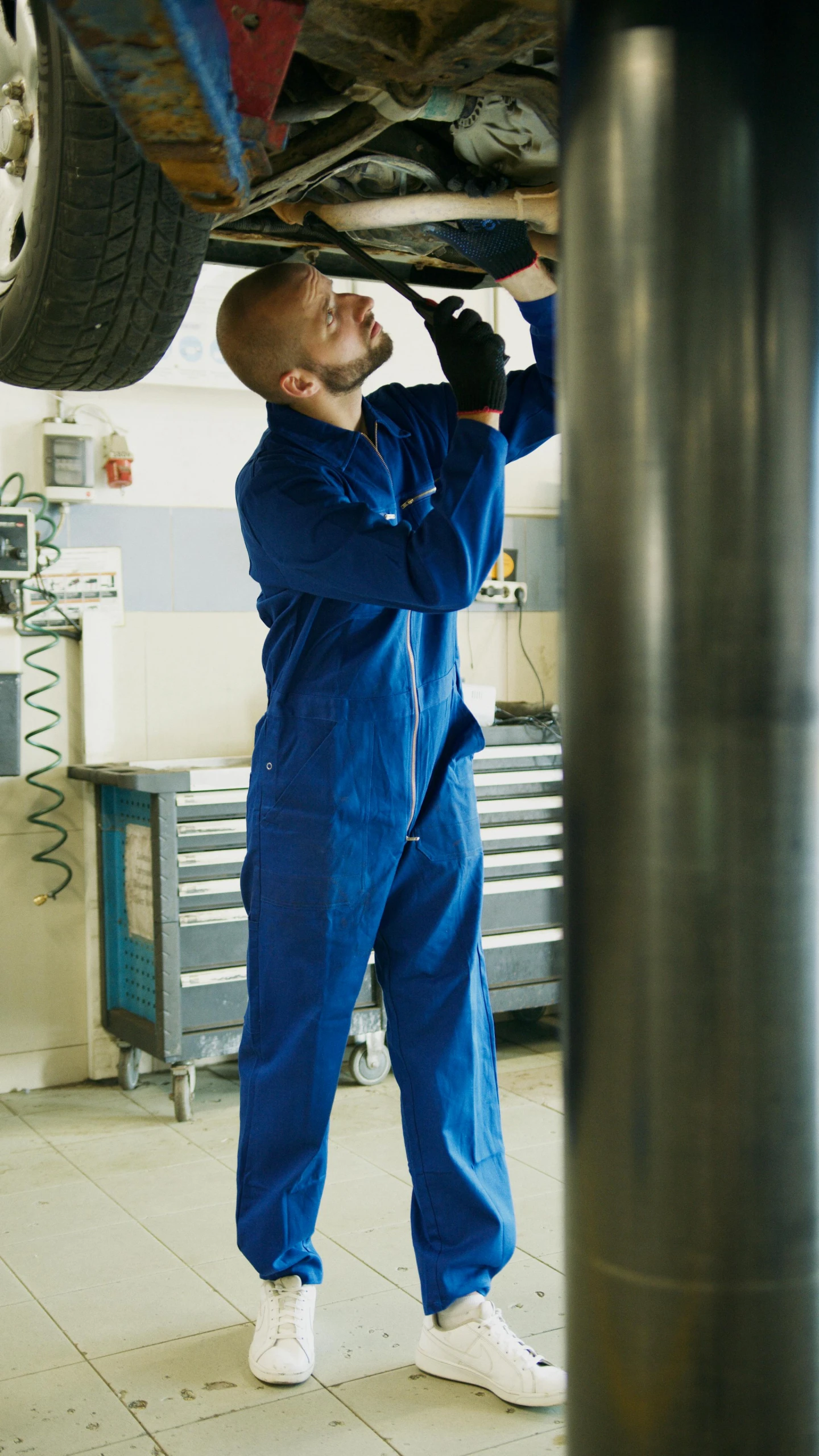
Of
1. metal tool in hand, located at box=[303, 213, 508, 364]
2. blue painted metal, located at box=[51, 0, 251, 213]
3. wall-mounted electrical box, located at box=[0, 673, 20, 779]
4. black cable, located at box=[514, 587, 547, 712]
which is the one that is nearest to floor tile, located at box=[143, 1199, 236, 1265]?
wall-mounted electrical box, located at box=[0, 673, 20, 779]

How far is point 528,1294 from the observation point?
1.98 metres

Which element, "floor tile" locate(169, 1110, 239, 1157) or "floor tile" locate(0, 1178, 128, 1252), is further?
"floor tile" locate(169, 1110, 239, 1157)

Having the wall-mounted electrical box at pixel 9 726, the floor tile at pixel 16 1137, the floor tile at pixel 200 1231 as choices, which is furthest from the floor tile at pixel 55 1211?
the wall-mounted electrical box at pixel 9 726

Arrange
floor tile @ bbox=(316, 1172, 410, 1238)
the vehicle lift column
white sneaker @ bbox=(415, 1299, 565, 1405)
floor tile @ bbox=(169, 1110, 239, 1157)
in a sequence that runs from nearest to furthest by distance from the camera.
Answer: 1. the vehicle lift column
2. white sneaker @ bbox=(415, 1299, 565, 1405)
3. floor tile @ bbox=(316, 1172, 410, 1238)
4. floor tile @ bbox=(169, 1110, 239, 1157)

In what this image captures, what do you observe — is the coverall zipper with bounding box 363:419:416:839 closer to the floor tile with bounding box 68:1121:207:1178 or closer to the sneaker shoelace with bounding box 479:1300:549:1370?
the sneaker shoelace with bounding box 479:1300:549:1370

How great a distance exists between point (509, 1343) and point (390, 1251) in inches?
20.9

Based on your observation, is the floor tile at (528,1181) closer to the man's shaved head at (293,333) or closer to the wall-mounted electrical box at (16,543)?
the man's shaved head at (293,333)

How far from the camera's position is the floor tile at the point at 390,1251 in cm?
206

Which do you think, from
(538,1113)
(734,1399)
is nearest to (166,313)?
(734,1399)

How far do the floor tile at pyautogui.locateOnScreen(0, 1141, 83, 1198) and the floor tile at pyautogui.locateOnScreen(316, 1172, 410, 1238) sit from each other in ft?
1.87

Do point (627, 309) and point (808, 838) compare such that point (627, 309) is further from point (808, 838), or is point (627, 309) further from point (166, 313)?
point (166, 313)

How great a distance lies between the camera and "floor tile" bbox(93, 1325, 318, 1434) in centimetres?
164

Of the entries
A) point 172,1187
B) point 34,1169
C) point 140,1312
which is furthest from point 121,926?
point 140,1312

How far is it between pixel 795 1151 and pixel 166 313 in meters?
1.35
